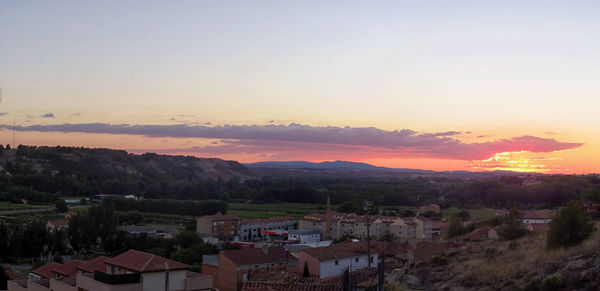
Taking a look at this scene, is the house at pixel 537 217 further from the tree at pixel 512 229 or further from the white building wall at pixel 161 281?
the white building wall at pixel 161 281

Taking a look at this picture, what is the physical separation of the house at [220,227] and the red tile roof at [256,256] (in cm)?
2668

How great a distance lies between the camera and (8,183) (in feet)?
281

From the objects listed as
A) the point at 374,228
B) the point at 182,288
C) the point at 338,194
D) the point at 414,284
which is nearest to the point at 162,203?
the point at 338,194

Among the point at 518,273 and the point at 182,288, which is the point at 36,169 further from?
the point at 518,273

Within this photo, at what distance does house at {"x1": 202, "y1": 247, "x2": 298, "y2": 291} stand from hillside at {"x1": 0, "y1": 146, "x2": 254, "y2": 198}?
68.6 m

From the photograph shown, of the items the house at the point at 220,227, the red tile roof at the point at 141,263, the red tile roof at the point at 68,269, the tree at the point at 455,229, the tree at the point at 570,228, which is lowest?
the house at the point at 220,227

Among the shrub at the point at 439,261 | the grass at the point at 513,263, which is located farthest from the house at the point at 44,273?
the grass at the point at 513,263

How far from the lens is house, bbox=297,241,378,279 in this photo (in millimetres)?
24609

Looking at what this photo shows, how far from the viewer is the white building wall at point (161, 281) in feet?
60.1

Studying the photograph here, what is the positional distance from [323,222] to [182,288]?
38.5 metres

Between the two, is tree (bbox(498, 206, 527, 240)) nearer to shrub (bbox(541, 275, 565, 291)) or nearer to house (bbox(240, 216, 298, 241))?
shrub (bbox(541, 275, 565, 291))

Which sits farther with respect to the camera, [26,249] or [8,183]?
[8,183]

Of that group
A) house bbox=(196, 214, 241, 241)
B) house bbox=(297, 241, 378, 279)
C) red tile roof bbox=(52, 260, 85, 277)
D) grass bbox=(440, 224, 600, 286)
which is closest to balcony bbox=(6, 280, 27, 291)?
red tile roof bbox=(52, 260, 85, 277)

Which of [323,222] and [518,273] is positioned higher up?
[518,273]
